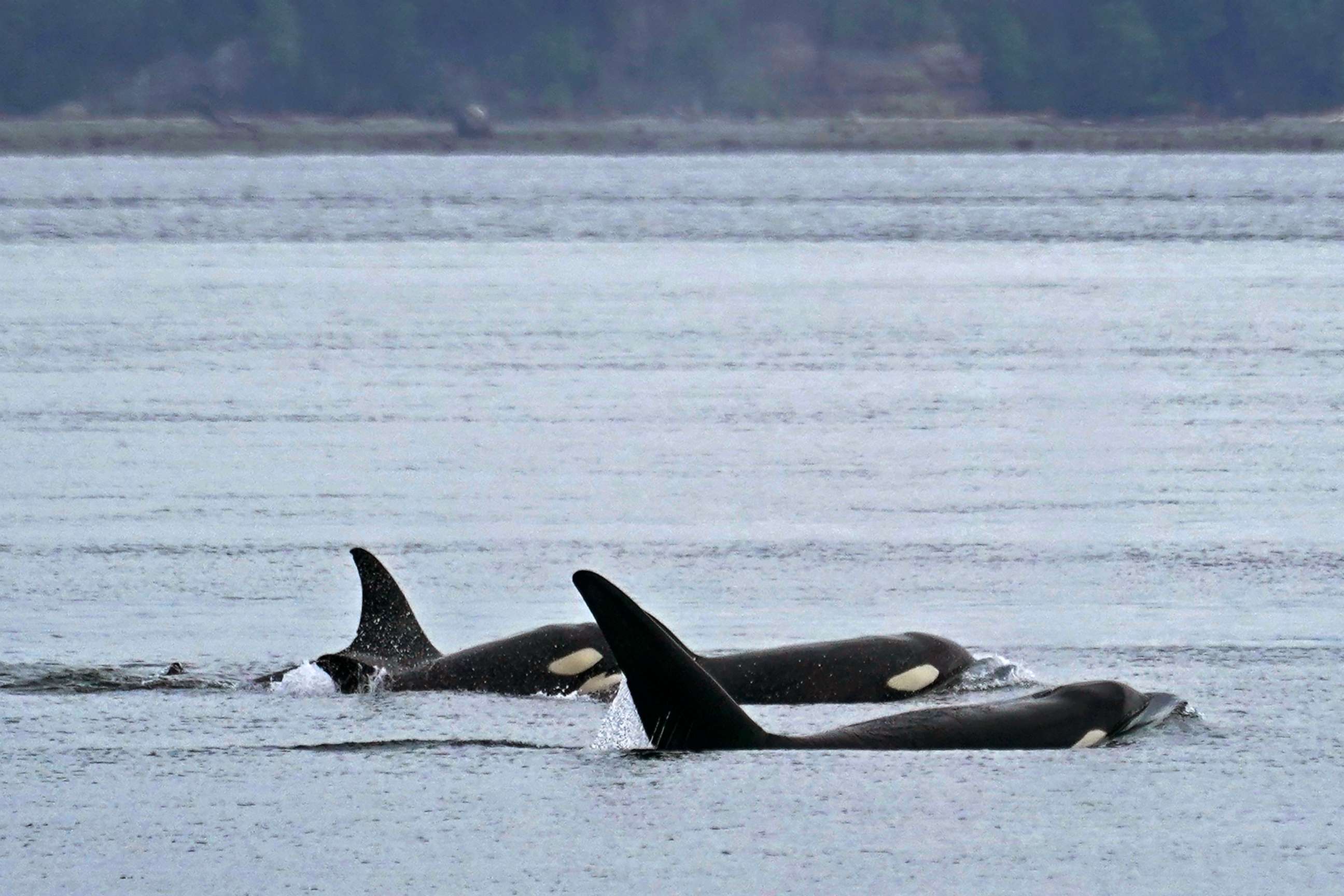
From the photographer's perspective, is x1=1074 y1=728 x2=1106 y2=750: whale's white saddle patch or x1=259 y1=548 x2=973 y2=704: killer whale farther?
x1=259 y1=548 x2=973 y2=704: killer whale

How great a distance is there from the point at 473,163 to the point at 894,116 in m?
22.4

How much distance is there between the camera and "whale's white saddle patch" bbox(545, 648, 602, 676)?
9.88m

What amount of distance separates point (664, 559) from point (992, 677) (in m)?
3.24

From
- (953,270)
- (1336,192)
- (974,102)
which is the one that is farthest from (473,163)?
(953,270)

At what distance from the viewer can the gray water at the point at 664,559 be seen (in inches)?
290

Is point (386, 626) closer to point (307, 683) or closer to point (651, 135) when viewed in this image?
point (307, 683)

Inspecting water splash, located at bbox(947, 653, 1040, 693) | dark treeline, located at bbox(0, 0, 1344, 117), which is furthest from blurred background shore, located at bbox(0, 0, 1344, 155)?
water splash, located at bbox(947, 653, 1040, 693)

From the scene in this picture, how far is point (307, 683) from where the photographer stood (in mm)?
9820

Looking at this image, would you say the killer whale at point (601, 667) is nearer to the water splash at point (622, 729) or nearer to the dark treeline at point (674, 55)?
the water splash at point (622, 729)

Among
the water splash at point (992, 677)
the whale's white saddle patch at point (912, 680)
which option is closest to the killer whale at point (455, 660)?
the whale's white saddle patch at point (912, 680)

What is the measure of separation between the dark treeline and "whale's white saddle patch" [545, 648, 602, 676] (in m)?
115

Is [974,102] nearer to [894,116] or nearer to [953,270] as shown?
[894,116]

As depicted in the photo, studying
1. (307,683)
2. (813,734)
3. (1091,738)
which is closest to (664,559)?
(307,683)

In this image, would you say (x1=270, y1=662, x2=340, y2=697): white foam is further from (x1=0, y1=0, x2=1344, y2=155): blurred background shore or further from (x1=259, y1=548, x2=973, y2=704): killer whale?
(x1=0, y1=0, x2=1344, y2=155): blurred background shore
